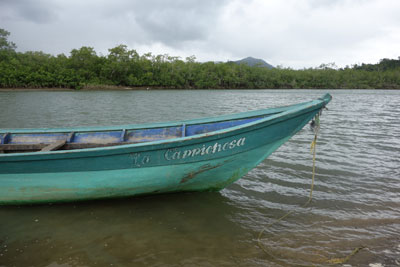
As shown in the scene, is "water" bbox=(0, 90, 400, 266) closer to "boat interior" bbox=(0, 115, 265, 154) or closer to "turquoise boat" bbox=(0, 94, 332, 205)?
"turquoise boat" bbox=(0, 94, 332, 205)

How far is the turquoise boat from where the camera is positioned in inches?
145

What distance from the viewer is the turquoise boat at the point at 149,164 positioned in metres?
3.70

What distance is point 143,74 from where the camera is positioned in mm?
67062

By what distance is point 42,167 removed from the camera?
3750 mm

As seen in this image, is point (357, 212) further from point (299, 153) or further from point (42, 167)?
point (42, 167)

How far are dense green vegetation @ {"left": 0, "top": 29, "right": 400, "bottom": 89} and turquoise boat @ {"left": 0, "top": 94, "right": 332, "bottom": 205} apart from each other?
4963 cm

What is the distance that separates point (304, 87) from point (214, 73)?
30.7 m

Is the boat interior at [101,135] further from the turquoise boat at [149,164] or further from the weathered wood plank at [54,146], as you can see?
the turquoise boat at [149,164]

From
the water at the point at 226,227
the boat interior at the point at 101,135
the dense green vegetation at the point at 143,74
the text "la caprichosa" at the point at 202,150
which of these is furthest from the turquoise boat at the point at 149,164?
the dense green vegetation at the point at 143,74

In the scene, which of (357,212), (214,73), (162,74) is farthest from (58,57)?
(357,212)

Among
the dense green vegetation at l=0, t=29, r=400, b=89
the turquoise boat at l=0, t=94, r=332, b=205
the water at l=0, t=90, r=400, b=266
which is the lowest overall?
the water at l=0, t=90, r=400, b=266

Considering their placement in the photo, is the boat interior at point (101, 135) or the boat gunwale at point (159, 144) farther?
the boat interior at point (101, 135)

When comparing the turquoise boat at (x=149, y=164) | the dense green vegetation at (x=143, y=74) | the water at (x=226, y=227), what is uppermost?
the dense green vegetation at (x=143, y=74)

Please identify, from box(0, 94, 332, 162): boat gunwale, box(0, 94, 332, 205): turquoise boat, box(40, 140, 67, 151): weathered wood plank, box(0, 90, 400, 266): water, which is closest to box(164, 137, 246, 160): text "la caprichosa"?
box(0, 94, 332, 205): turquoise boat
